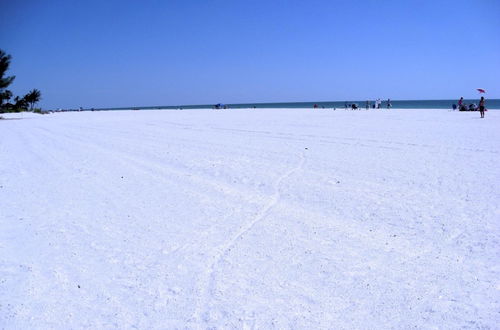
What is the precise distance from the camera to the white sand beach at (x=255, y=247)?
327 centimetres

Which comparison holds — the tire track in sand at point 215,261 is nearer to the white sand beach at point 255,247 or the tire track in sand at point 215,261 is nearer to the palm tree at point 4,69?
the white sand beach at point 255,247

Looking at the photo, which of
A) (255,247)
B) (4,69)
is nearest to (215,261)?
(255,247)

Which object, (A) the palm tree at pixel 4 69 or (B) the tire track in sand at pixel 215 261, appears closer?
(B) the tire track in sand at pixel 215 261

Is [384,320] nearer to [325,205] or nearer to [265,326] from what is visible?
[265,326]

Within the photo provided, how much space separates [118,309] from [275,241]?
2106mm

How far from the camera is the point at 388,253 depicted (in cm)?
431

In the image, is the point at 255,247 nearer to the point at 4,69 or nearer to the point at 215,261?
the point at 215,261

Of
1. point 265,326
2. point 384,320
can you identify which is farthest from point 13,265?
point 384,320

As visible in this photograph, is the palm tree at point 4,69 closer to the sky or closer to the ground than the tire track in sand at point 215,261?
closer to the sky

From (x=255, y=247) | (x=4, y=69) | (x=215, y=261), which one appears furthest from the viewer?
(x=4, y=69)

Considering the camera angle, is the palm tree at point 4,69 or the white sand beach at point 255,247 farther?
the palm tree at point 4,69

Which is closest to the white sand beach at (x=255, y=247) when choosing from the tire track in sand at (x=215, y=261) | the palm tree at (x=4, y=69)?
the tire track in sand at (x=215, y=261)

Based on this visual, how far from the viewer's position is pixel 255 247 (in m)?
4.55

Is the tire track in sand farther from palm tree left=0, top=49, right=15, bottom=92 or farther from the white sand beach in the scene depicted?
palm tree left=0, top=49, right=15, bottom=92
